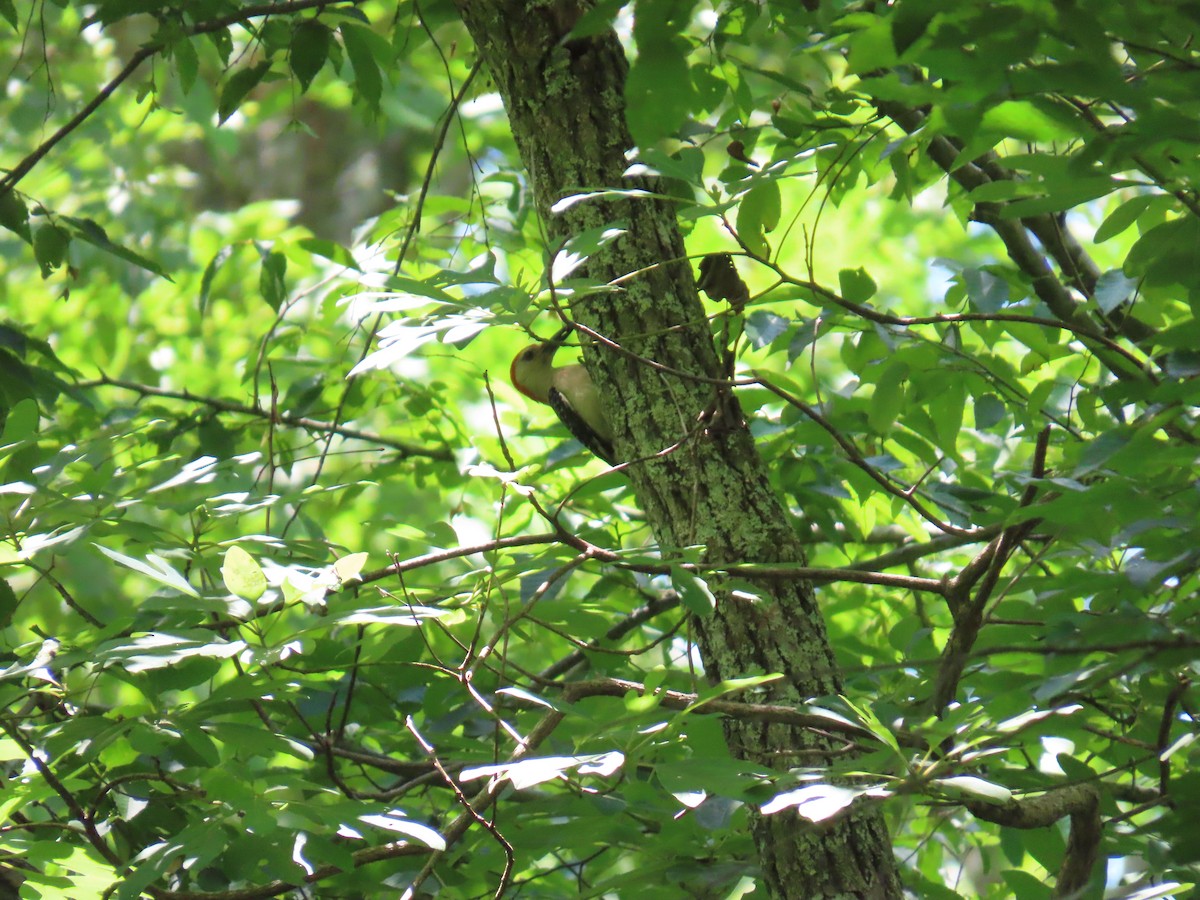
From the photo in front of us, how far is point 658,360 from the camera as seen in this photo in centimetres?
264

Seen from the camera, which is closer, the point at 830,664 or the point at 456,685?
the point at 830,664

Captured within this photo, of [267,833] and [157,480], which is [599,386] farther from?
[267,833]

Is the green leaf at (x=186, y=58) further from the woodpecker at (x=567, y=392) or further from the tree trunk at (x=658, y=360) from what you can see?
the woodpecker at (x=567, y=392)

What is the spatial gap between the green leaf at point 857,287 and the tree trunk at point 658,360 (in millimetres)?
368

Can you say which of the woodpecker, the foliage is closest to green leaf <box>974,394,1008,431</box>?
the foliage

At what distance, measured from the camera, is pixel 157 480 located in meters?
2.37

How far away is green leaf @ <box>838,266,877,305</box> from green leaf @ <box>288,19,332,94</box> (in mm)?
1548

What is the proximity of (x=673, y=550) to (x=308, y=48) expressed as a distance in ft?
5.93

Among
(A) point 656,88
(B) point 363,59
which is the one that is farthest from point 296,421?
(A) point 656,88

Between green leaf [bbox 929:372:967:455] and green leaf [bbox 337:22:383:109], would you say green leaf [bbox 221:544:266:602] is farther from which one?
green leaf [bbox 929:372:967:455]

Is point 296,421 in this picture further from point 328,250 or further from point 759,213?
point 759,213

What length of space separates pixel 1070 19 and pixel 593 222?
1.50 metres

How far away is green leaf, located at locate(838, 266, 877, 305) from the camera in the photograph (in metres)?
2.69

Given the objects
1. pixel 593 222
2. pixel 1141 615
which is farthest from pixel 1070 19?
pixel 593 222
